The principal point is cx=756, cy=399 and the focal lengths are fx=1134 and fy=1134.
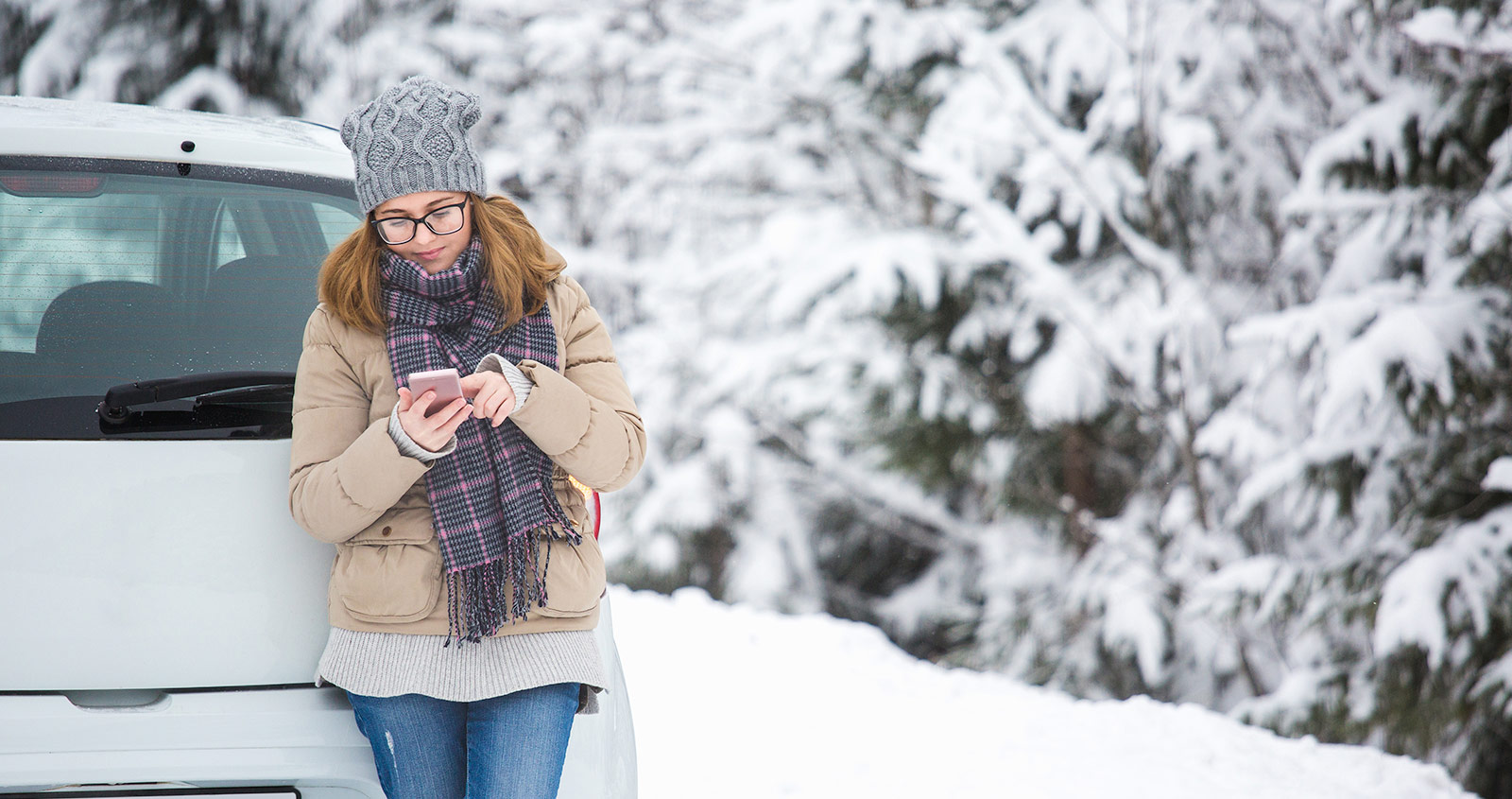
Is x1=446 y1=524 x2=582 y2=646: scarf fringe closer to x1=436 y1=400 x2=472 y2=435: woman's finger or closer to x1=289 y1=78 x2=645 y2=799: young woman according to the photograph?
x1=289 y1=78 x2=645 y2=799: young woman

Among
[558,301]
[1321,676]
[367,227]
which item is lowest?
[1321,676]

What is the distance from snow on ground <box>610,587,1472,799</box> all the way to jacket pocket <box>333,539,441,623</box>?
1983 mm

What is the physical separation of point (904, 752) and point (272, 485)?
2.60 metres

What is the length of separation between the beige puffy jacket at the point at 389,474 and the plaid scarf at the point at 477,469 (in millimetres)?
36

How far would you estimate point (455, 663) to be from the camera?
1646 millimetres

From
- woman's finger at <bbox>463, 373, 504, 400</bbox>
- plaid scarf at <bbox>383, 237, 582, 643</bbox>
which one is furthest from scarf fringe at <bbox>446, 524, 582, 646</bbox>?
woman's finger at <bbox>463, 373, 504, 400</bbox>

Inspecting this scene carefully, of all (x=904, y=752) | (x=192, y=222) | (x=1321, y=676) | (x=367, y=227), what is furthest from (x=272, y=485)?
(x=1321, y=676)

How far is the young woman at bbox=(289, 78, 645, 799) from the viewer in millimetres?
1599

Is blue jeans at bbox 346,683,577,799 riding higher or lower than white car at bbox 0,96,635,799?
lower

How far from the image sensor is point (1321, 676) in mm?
5750

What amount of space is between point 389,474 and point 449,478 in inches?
4.6

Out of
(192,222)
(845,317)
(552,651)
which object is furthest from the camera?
(845,317)

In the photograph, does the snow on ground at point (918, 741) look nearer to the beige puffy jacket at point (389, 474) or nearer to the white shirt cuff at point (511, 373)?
the beige puffy jacket at point (389, 474)

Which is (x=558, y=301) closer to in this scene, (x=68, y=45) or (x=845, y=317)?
(x=845, y=317)
